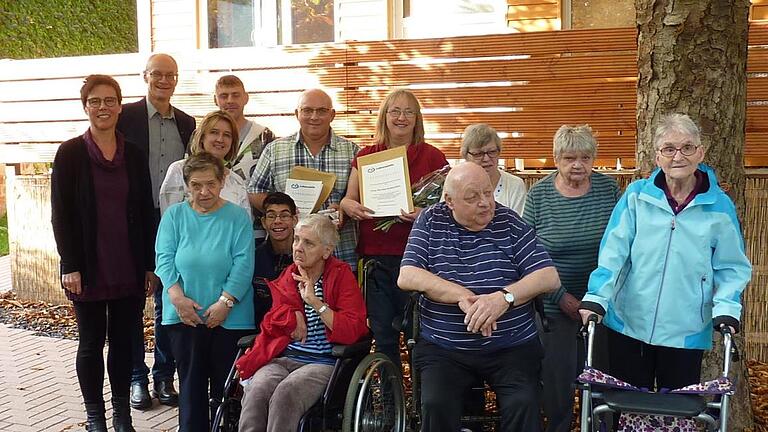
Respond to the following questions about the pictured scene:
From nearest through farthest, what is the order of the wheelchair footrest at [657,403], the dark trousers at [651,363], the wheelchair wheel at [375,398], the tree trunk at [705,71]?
the wheelchair footrest at [657,403], the dark trousers at [651,363], the wheelchair wheel at [375,398], the tree trunk at [705,71]

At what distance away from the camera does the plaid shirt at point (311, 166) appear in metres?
4.72

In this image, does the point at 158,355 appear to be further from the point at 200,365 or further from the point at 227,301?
the point at 227,301

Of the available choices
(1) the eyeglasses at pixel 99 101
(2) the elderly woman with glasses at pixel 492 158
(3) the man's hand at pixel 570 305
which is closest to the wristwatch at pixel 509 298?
(3) the man's hand at pixel 570 305

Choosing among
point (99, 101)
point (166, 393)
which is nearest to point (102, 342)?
point (166, 393)

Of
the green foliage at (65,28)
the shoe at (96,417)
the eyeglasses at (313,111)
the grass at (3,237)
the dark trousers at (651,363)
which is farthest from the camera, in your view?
the green foliage at (65,28)

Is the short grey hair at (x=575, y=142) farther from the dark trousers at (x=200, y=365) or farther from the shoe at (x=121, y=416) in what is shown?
the shoe at (x=121, y=416)

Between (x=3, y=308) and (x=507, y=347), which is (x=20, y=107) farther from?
(x=507, y=347)

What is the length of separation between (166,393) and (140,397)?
16cm

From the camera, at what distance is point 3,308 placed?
27.7 feet

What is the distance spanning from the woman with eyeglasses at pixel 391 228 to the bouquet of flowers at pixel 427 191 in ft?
0.22

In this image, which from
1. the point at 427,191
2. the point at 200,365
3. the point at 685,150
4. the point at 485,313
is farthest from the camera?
the point at 427,191

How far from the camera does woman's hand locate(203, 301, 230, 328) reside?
169 inches

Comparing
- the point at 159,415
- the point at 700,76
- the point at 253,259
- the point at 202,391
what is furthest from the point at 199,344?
the point at 700,76

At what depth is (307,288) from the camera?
13.3 feet
